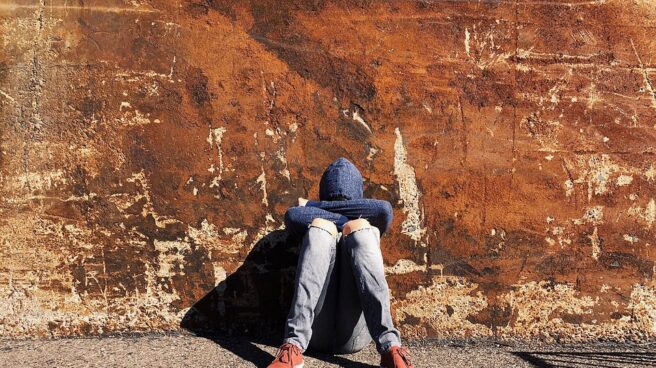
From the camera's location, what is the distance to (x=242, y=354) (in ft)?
14.0

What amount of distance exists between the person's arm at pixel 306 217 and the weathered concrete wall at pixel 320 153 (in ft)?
1.48

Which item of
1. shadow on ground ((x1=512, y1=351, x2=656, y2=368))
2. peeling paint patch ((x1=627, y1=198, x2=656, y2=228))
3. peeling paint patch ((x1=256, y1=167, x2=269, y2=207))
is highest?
peeling paint patch ((x1=256, y1=167, x2=269, y2=207))

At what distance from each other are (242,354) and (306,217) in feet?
2.85

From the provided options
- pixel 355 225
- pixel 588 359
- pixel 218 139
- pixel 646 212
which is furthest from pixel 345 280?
pixel 646 212

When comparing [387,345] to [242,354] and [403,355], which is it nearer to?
[403,355]

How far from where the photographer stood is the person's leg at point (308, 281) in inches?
156

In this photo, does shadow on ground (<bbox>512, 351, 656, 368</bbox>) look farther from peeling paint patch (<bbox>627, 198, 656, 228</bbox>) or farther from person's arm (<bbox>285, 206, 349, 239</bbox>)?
person's arm (<bbox>285, 206, 349, 239</bbox>)

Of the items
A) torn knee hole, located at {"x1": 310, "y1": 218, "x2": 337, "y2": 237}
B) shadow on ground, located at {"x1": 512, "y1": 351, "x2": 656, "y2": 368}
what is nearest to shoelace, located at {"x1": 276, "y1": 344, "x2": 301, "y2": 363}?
torn knee hole, located at {"x1": 310, "y1": 218, "x2": 337, "y2": 237}

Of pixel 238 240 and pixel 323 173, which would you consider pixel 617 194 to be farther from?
pixel 238 240

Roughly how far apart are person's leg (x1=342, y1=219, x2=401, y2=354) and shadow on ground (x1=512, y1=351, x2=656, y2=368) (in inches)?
37.8

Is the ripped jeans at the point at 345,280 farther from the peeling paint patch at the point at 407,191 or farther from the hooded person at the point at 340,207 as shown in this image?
the peeling paint patch at the point at 407,191

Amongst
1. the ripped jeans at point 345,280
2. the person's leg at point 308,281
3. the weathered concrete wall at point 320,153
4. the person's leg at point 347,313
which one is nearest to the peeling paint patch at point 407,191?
the weathered concrete wall at point 320,153

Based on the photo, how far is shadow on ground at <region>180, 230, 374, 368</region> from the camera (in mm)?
4590

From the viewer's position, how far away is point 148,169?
178 inches
